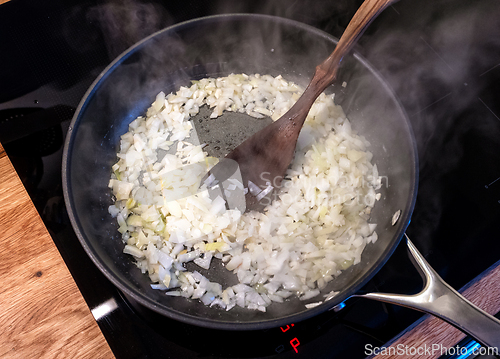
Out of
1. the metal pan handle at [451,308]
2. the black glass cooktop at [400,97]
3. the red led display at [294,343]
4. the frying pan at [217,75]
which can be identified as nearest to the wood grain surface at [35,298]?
the black glass cooktop at [400,97]

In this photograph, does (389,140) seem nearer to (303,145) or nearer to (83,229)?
(303,145)

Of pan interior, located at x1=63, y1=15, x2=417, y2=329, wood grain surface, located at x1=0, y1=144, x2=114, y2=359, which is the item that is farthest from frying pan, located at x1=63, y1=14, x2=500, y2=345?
wood grain surface, located at x1=0, y1=144, x2=114, y2=359

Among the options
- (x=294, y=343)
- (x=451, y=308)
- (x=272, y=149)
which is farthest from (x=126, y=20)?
(x=451, y=308)

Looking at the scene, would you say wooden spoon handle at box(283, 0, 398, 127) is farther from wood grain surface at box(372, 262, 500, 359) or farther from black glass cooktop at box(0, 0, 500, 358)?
wood grain surface at box(372, 262, 500, 359)

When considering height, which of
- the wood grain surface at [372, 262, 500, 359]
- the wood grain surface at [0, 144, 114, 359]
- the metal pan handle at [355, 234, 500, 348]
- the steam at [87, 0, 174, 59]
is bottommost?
the wood grain surface at [0, 144, 114, 359]

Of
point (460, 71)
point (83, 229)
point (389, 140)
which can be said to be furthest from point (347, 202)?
point (83, 229)

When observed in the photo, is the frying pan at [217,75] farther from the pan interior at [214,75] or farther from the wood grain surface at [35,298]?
the wood grain surface at [35,298]
